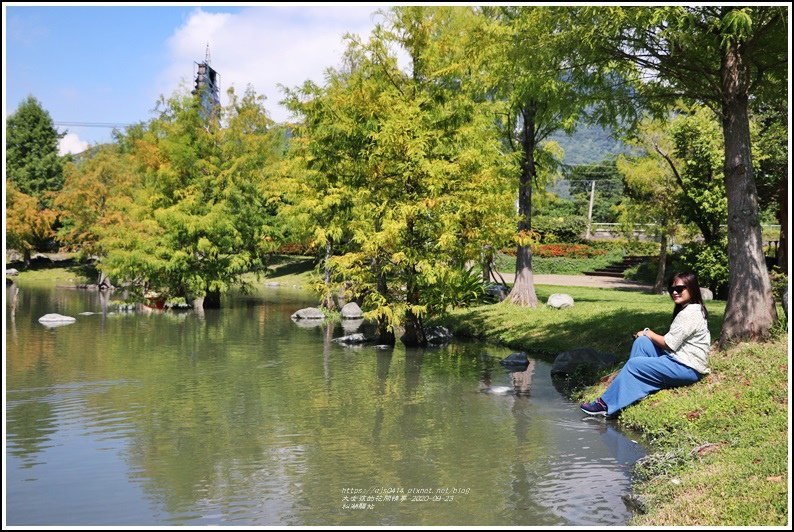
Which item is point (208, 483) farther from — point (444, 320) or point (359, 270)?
point (444, 320)

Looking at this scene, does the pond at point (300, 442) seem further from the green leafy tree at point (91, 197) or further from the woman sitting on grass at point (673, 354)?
the green leafy tree at point (91, 197)

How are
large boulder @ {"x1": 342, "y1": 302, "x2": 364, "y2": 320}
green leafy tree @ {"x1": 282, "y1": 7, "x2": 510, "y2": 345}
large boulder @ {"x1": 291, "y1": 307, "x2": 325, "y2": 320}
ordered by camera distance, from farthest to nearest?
large boulder @ {"x1": 342, "y1": 302, "x2": 364, "y2": 320} < large boulder @ {"x1": 291, "y1": 307, "x2": 325, "y2": 320} < green leafy tree @ {"x1": 282, "y1": 7, "x2": 510, "y2": 345}

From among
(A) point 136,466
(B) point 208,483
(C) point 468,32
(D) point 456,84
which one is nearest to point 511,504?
(B) point 208,483

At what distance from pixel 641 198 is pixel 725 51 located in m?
17.7

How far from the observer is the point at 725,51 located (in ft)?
40.9

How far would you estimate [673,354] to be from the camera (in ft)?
36.0

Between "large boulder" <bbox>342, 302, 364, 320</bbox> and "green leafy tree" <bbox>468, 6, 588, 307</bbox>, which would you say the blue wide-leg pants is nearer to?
"green leafy tree" <bbox>468, 6, 588, 307</bbox>

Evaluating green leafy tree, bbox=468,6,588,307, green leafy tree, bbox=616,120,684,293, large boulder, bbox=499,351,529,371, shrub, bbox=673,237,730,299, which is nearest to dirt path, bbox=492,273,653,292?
green leafy tree, bbox=616,120,684,293

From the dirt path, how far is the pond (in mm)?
16958

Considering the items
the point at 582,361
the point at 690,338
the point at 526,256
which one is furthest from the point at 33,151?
the point at 690,338

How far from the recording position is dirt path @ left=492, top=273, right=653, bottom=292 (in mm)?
33188

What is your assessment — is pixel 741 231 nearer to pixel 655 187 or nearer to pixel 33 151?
pixel 655 187

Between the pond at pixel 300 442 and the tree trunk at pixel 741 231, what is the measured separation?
2.96m

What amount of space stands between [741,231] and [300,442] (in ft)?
24.4
